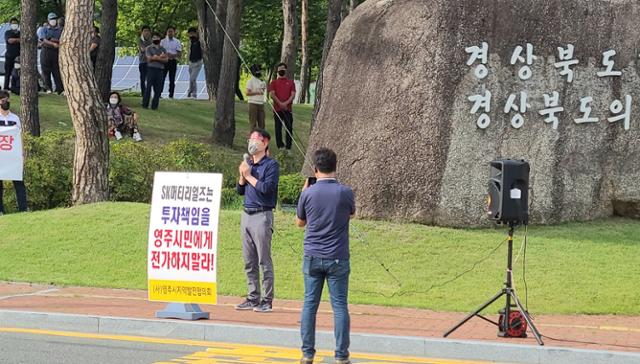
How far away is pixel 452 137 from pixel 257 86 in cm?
1040

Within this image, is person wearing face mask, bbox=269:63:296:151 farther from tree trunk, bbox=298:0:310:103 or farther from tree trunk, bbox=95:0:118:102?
tree trunk, bbox=298:0:310:103

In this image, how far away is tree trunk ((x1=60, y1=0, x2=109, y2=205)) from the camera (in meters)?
17.9

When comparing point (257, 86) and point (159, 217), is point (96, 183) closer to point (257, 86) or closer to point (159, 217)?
point (159, 217)

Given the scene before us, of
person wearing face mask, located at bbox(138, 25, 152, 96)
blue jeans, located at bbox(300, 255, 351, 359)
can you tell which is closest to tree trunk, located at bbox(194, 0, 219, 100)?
person wearing face mask, located at bbox(138, 25, 152, 96)

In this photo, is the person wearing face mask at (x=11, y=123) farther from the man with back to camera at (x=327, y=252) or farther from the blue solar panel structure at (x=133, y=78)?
the blue solar panel structure at (x=133, y=78)

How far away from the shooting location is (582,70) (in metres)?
16.3

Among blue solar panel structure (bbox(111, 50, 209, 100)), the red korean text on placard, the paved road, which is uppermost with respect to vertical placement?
blue solar panel structure (bbox(111, 50, 209, 100))

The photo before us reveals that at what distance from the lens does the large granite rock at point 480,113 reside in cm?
1591

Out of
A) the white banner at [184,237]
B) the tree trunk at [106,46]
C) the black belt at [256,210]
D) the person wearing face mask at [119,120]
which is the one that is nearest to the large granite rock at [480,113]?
the black belt at [256,210]

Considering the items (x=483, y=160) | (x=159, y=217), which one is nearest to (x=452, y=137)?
(x=483, y=160)

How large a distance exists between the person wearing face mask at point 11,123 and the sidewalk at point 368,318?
4686 millimetres

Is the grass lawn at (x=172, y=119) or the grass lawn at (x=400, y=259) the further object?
the grass lawn at (x=172, y=119)

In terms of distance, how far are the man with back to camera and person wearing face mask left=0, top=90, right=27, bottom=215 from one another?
9713mm

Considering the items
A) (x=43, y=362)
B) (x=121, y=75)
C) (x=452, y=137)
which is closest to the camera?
(x=43, y=362)
